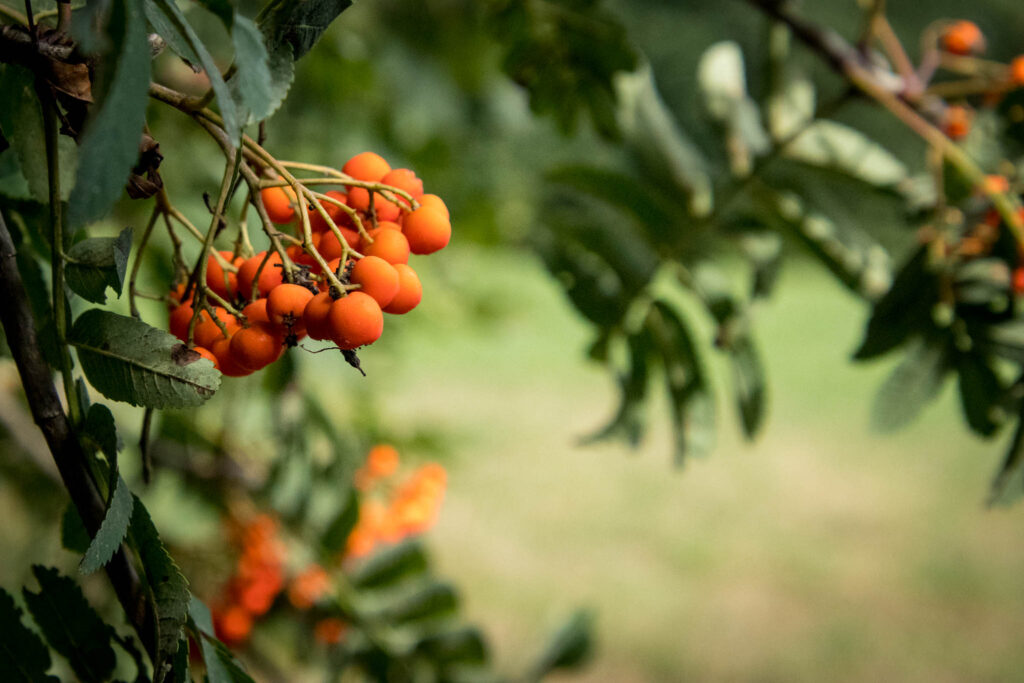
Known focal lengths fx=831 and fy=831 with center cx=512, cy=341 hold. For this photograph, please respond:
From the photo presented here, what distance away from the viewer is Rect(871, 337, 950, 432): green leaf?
0.94 m

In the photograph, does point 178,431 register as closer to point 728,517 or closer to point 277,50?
point 277,50

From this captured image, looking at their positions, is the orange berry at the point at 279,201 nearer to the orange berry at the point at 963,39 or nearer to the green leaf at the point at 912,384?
the green leaf at the point at 912,384

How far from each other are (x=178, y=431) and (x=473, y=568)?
281 cm

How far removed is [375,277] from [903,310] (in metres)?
0.73

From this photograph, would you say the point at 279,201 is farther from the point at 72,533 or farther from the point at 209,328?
the point at 72,533

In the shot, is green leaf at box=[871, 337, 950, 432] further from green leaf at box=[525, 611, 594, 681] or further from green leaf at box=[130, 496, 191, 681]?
green leaf at box=[130, 496, 191, 681]

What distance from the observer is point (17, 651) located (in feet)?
1.50

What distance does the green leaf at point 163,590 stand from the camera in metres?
0.40

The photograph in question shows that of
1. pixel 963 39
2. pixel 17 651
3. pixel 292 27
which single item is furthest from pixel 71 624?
pixel 963 39

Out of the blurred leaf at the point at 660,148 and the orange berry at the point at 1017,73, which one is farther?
the blurred leaf at the point at 660,148

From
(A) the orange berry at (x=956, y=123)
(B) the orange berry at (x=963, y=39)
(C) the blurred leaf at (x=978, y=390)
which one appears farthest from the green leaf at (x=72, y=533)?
(B) the orange berry at (x=963, y=39)

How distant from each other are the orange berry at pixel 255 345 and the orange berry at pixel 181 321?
0.14 ft

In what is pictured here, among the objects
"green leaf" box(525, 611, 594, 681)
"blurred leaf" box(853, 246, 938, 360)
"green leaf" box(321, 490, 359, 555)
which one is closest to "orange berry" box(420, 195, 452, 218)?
"blurred leaf" box(853, 246, 938, 360)

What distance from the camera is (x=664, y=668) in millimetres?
3271
